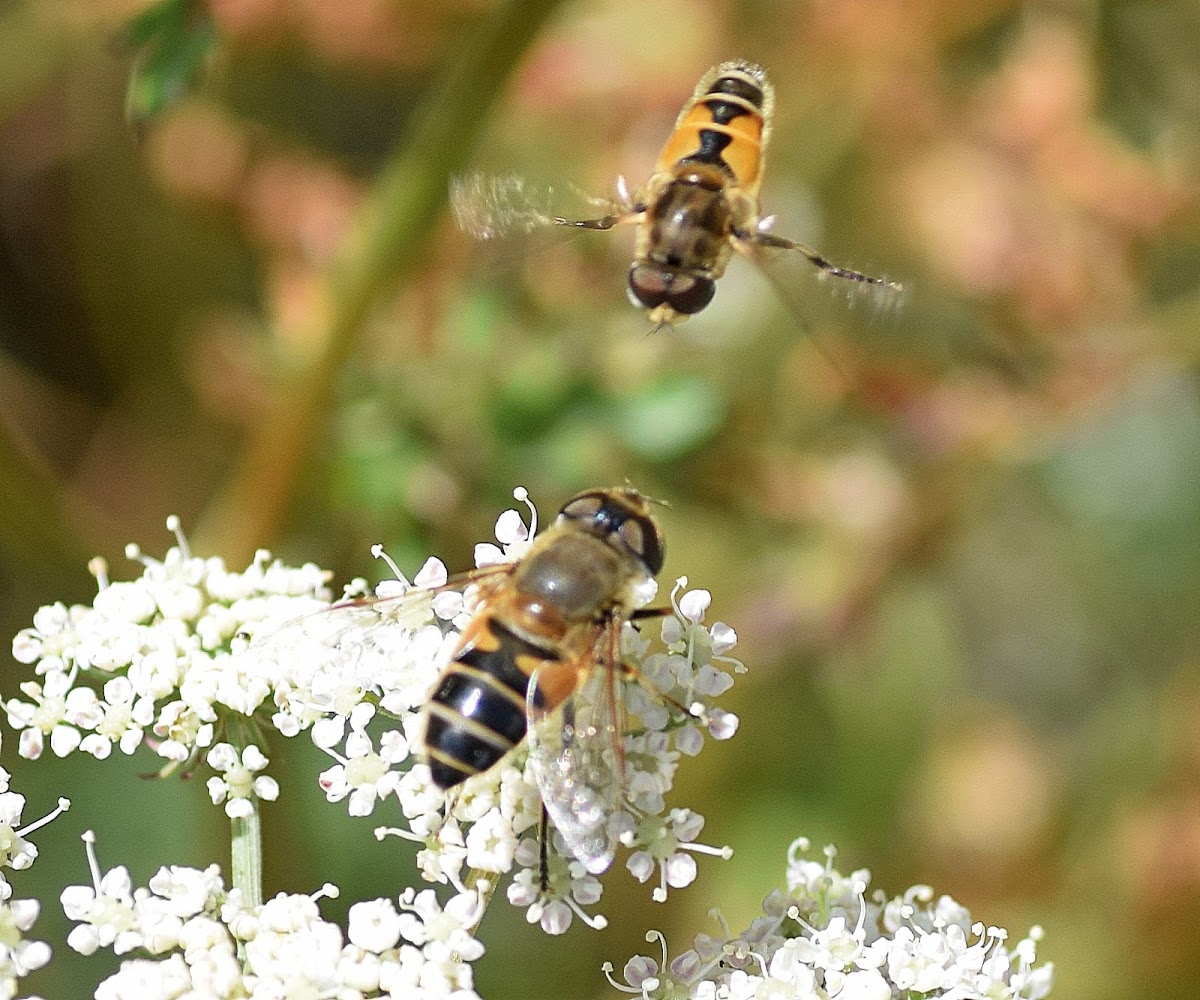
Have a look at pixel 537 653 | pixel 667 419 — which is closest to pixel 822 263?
pixel 537 653

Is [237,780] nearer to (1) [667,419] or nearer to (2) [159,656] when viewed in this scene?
(2) [159,656]

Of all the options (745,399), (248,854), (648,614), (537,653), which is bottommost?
(248,854)

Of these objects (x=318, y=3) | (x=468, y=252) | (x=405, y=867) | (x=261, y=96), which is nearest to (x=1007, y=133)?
(x=468, y=252)

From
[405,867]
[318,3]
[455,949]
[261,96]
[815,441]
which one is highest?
[261,96]

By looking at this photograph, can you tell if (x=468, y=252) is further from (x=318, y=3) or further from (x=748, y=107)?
(x=748, y=107)

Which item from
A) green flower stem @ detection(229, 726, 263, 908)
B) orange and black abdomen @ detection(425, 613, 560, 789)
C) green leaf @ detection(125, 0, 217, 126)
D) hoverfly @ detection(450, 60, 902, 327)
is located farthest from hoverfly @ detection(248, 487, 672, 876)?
green leaf @ detection(125, 0, 217, 126)

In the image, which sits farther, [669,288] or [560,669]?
[669,288]

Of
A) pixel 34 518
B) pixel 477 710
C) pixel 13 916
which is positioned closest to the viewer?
pixel 477 710
